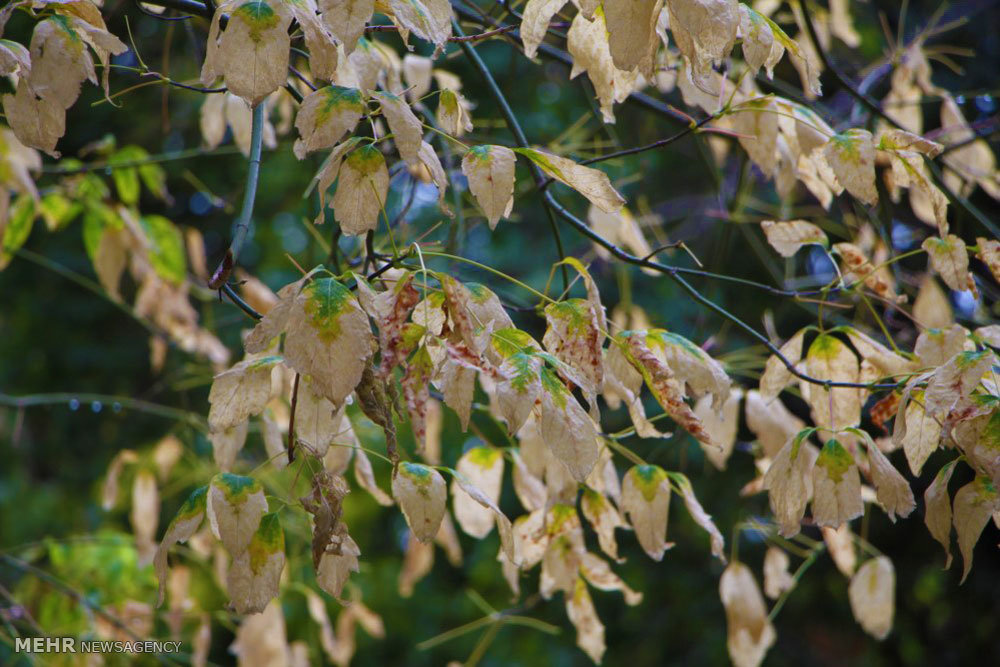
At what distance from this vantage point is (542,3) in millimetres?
770

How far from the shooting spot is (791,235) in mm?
921

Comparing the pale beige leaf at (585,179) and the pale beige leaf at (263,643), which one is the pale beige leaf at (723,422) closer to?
the pale beige leaf at (585,179)

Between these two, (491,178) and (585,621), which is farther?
(585,621)

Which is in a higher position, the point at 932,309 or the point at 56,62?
the point at 56,62

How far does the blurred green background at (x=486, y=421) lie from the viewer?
2781 millimetres

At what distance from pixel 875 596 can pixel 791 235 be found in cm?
55

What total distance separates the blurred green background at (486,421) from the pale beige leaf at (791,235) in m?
1.43

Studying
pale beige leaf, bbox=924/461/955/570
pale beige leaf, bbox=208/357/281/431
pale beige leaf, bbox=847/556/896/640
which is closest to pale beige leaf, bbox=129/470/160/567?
pale beige leaf, bbox=208/357/281/431

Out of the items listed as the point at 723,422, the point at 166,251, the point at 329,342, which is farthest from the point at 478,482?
the point at 166,251

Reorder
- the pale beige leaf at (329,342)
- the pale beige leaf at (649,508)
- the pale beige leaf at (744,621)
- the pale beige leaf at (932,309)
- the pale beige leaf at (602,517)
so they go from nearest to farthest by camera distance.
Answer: the pale beige leaf at (329,342), the pale beige leaf at (649,508), the pale beige leaf at (602,517), the pale beige leaf at (744,621), the pale beige leaf at (932,309)

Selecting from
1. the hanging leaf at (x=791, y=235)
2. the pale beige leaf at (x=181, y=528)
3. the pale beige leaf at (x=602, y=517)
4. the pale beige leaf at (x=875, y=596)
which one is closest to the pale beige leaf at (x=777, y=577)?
the pale beige leaf at (x=875, y=596)

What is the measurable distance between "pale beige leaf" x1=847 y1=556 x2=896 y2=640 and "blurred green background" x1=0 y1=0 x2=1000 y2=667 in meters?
1.31

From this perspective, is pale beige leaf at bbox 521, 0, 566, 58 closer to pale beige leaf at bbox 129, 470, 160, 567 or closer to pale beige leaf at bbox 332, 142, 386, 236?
pale beige leaf at bbox 332, 142, 386, 236

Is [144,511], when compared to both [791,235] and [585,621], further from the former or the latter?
[791,235]
